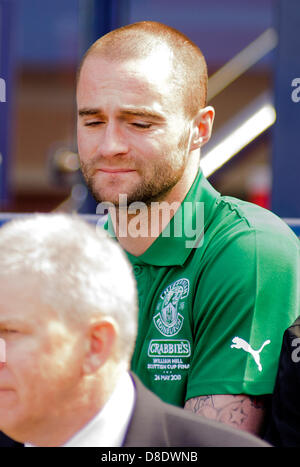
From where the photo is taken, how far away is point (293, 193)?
2803mm

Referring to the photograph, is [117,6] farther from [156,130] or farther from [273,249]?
[273,249]

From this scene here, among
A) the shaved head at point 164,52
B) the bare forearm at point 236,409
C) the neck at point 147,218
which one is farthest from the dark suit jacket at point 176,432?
the shaved head at point 164,52

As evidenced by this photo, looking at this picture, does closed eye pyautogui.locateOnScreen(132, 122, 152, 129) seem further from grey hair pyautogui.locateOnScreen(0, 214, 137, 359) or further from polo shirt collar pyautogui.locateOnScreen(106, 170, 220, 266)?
grey hair pyautogui.locateOnScreen(0, 214, 137, 359)

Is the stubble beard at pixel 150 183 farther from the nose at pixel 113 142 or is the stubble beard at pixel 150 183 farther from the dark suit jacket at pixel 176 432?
the dark suit jacket at pixel 176 432

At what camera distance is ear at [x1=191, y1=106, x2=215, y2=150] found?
205 centimetres

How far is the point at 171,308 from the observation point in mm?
1824

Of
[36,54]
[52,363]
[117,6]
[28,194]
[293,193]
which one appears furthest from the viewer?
[28,194]

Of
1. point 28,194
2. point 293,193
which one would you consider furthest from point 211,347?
point 28,194

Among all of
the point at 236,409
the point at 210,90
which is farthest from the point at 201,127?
the point at 210,90

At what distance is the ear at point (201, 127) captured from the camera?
2.05 meters

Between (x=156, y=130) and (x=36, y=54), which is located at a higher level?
(x=36, y=54)

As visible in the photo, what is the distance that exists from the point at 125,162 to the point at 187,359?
0.48 metres

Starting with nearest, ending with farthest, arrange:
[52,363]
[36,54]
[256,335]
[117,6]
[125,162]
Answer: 1. [52,363]
2. [256,335]
3. [125,162]
4. [117,6]
5. [36,54]

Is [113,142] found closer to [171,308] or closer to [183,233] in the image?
[183,233]
